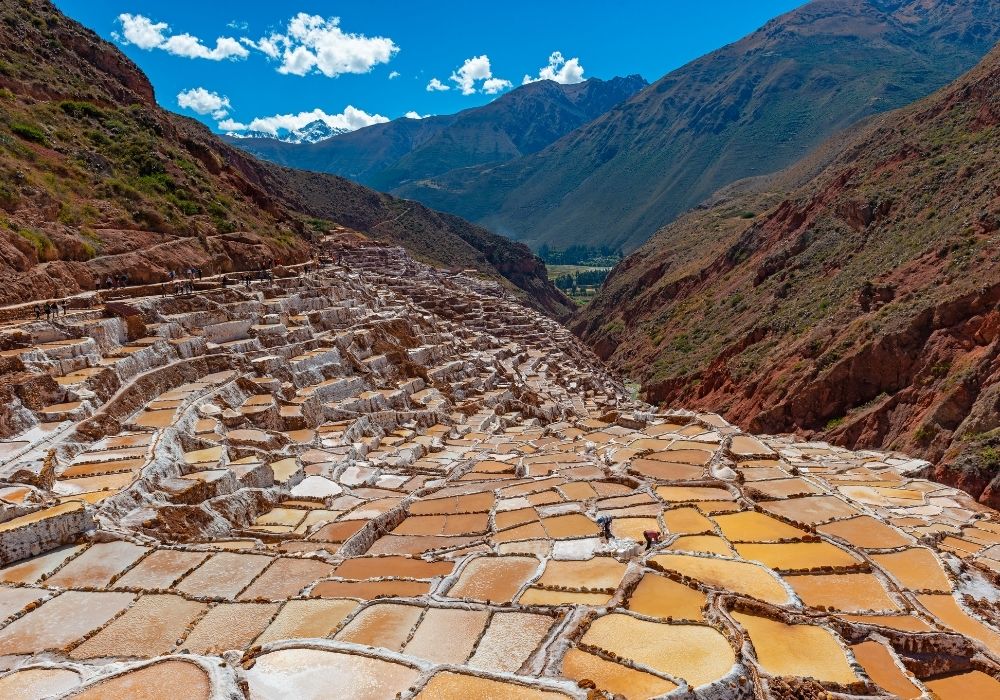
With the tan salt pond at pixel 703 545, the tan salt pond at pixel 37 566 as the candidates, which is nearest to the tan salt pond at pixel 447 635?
the tan salt pond at pixel 703 545

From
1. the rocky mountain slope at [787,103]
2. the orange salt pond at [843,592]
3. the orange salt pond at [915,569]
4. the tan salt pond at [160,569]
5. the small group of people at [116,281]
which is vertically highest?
the rocky mountain slope at [787,103]

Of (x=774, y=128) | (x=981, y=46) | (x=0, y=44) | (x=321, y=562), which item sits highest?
(x=981, y=46)

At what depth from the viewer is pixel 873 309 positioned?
116 ft

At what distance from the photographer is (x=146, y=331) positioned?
772 inches

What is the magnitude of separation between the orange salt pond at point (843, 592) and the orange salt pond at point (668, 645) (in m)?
2.55

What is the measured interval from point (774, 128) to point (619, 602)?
178489mm

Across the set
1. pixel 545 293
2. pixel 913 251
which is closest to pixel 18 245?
pixel 913 251

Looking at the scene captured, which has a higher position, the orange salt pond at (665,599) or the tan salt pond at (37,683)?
the tan salt pond at (37,683)

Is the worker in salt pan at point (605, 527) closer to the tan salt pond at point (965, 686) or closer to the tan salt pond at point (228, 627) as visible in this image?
the tan salt pond at point (965, 686)

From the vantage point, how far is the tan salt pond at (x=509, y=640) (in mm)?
7402

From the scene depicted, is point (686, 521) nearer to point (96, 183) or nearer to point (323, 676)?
point (323, 676)

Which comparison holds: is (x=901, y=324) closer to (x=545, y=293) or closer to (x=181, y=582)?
(x=181, y=582)

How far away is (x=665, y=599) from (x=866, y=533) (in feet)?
18.3

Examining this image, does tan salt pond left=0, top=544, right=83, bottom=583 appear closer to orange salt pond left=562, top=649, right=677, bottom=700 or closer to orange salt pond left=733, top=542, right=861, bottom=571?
orange salt pond left=562, top=649, right=677, bottom=700
